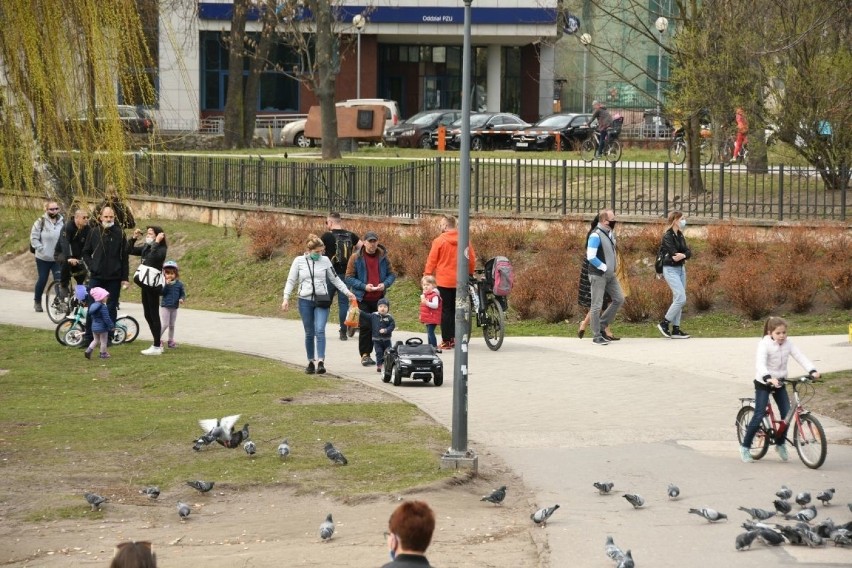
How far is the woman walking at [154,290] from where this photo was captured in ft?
57.2

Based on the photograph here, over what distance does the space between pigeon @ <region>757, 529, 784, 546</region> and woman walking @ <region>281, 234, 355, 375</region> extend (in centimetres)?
782

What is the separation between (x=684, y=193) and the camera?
24.6 m

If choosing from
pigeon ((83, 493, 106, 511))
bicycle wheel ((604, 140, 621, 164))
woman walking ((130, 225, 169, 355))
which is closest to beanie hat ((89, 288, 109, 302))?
woman walking ((130, 225, 169, 355))

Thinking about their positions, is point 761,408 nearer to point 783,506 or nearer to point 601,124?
point 783,506

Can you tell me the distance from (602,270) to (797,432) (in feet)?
22.2

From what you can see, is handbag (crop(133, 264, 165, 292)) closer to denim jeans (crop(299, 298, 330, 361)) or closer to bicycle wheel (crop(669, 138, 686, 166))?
denim jeans (crop(299, 298, 330, 361))

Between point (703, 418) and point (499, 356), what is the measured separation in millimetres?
4381

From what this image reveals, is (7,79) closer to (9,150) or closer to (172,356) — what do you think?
(9,150)

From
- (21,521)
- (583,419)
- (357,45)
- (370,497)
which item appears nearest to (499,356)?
(583,419)

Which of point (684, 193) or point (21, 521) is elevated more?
point (684, 193)

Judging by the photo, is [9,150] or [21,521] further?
[9,150]

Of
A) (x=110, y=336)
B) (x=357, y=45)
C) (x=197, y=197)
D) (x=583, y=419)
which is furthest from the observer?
(x=357, y=45)

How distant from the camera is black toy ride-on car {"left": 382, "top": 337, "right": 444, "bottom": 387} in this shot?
15.2 meters

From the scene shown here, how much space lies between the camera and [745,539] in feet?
29.2
